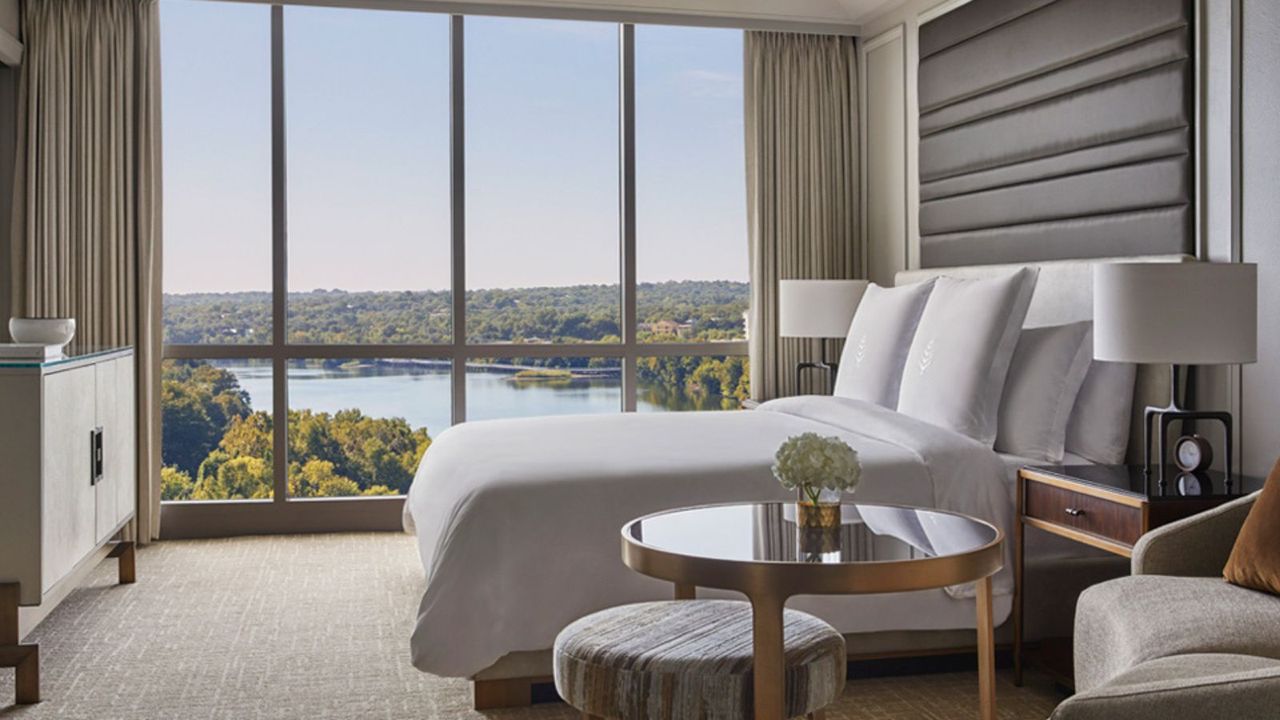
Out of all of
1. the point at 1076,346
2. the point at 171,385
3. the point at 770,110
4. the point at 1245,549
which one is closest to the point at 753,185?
the point at 770,110

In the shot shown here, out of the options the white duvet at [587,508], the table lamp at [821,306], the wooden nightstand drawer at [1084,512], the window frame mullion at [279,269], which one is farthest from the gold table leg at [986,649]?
the window frame mullion at [279,269]

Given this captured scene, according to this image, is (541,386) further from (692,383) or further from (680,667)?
(680,667)

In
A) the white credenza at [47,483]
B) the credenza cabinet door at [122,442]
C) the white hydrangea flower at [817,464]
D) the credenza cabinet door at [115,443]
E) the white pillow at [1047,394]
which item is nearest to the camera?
the white hydrangea flower at [817,464]

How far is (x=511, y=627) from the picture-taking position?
3.29 m

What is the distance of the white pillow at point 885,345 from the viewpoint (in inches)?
188

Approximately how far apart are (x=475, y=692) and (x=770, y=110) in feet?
12.8

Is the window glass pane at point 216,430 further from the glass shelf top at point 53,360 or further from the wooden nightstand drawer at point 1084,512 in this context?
the wooden nightstand drawer at point 1084,512

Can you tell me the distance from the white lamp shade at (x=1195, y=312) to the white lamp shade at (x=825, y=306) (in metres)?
2.58

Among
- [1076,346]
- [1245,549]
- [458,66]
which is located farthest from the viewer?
[458,66]

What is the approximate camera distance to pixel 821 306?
5918 millimetres

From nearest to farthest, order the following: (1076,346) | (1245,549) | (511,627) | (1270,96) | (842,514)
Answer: (1245,549), (842,514), (511,627), (1270,96), (1076,346)

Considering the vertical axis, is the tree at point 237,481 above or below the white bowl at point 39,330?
below

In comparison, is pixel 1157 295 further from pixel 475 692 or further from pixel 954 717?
pixel 475 692

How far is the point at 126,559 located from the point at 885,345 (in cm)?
313
